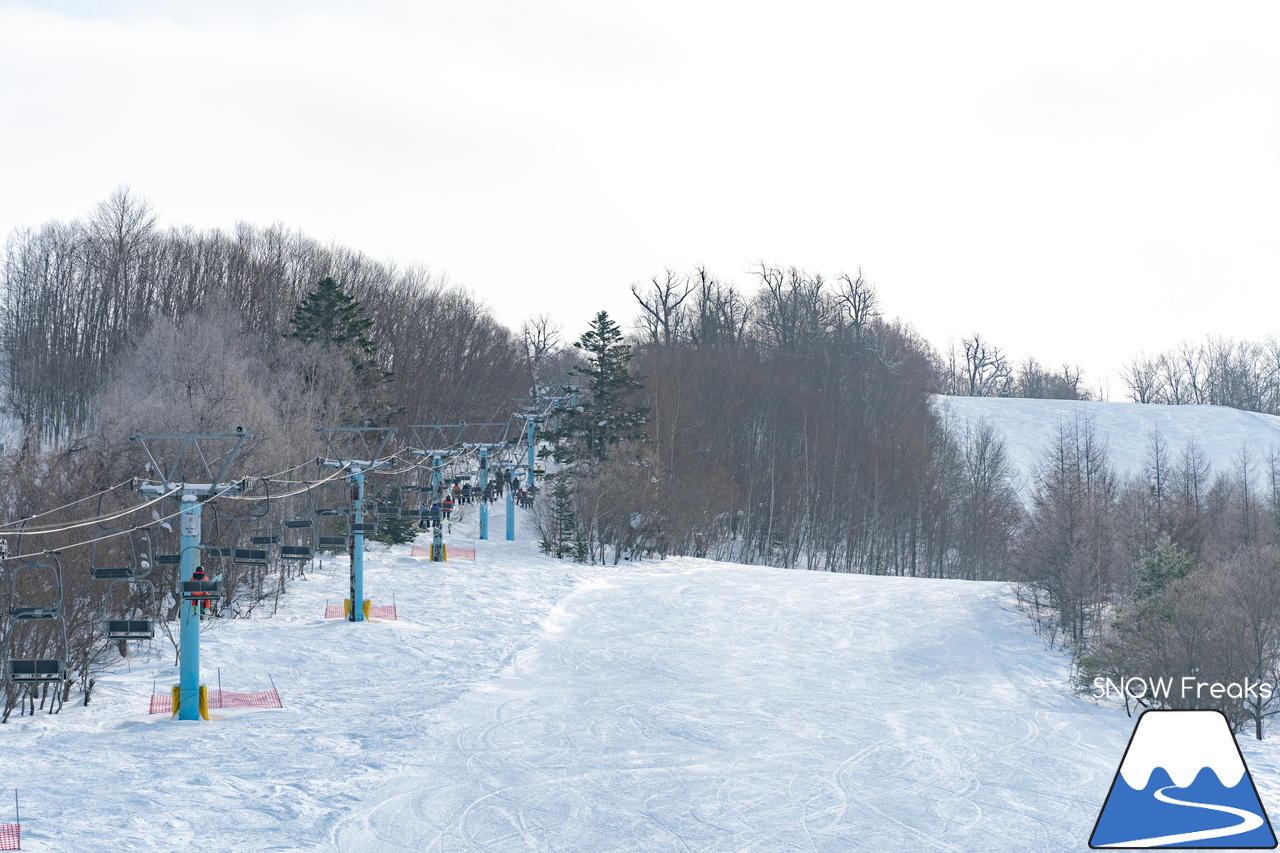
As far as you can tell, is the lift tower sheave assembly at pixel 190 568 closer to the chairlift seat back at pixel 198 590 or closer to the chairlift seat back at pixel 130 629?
the chairlift seat back at pixel 198 590

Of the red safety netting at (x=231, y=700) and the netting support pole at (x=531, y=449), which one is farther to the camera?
the netting support pole at (x=531, y=449)

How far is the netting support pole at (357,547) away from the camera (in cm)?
2522

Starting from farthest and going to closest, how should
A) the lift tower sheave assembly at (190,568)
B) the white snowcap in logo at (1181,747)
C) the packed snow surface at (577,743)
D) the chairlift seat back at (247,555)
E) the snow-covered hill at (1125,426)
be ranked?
the snow-covered hill at (1125,426) → the chairlift seat back at (247,555) → the lift tower sheave assembly at (190,568) → the packed snow surface at (577,743) → the white snowcap in logo at (1181,747)

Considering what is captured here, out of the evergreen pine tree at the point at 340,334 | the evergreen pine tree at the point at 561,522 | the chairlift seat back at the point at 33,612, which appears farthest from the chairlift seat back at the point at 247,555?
the evergreen pine tree at the point at 340,334

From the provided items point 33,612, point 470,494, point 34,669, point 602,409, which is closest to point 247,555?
point 33,612

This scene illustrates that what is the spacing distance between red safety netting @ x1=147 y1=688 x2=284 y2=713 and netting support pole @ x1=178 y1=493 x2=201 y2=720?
962 millimetres

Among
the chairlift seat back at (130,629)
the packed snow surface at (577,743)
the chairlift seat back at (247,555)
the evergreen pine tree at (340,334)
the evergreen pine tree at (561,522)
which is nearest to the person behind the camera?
the packed snow surface at (577,743)

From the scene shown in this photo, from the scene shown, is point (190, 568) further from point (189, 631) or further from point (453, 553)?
point (453, 553)

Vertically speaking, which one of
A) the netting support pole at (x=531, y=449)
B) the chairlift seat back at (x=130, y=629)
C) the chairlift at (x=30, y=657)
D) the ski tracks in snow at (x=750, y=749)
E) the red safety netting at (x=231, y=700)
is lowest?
the ski tracks in snow at (x=750, y=749)

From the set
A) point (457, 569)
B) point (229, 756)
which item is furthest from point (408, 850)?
point (457, 569)

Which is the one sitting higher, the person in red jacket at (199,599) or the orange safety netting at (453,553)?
the person in red jacket at (199,599)

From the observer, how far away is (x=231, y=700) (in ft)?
59.2

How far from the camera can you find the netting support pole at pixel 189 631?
16156 millimetres

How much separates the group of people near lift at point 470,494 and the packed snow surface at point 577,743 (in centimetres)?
323
